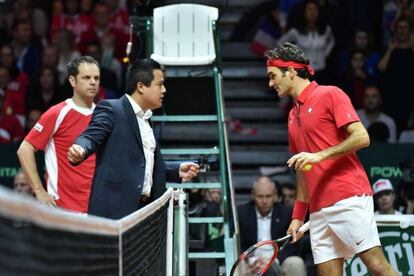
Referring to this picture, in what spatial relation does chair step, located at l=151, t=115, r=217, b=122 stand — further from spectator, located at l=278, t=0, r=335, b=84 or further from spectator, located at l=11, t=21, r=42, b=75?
spectator, located at l=11, t=21, r=42, b=75

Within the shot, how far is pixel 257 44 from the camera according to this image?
49.7ft

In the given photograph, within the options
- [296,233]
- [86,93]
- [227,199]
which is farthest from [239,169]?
[296,233]

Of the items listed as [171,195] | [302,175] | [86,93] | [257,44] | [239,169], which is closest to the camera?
[171,195]

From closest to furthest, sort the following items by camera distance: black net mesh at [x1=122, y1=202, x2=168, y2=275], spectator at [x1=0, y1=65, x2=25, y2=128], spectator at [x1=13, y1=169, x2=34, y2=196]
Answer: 1. black net mesh at [x1=122, y1=202, x2=168, y2=275]
2. spectator at [x1=13, y1=169, x2=34, y2=196]
3. spectator at [x1=0, y1=65, x2=25, y2=128]

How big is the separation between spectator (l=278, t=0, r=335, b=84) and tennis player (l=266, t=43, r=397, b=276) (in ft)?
22.9

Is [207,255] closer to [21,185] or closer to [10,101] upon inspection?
[21,185]

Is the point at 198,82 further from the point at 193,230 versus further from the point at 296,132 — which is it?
the point at 296,132

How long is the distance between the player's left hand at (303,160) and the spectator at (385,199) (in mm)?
4329

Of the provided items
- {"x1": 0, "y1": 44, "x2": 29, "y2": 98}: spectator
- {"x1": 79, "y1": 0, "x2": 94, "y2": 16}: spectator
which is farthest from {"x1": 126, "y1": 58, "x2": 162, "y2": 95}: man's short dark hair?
{"x1": 79, "y1": 0, "x2": 94, "y2": 16}: spectator

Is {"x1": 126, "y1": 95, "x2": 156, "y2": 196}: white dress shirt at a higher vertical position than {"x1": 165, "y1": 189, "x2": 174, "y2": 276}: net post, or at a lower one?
higher

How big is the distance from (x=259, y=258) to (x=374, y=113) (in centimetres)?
636

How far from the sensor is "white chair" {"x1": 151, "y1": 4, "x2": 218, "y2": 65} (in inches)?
441

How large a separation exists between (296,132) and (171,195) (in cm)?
97

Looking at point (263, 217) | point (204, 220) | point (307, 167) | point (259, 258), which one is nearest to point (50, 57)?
point (263, 217)
